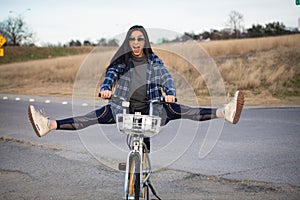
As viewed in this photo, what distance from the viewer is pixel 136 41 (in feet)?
15.8

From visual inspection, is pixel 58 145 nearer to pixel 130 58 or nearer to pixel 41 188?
pixel 41 188

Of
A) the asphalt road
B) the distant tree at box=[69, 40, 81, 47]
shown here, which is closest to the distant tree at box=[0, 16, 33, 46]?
the distant tree at box=[69, 40, 81, 47]

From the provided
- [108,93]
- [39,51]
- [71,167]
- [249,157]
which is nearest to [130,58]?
[108,93]

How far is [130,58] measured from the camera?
4.91 metres

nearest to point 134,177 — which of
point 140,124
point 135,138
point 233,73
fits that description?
point 135,138

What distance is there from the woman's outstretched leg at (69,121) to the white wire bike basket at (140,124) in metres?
0.76

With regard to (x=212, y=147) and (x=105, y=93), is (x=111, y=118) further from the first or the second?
(x=212, y=147)

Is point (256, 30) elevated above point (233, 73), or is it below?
above

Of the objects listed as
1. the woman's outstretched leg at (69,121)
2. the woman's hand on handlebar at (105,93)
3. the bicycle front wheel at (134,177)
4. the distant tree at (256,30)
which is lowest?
the bicycle front wheel at (134,177)

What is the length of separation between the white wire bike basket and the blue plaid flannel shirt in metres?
0.48

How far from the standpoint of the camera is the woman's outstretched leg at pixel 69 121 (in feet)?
16.2

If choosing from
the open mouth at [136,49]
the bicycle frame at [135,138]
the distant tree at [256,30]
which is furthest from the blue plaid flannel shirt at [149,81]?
the distant tree at [256,30]

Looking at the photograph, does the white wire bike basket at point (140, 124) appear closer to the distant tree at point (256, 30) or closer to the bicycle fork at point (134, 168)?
the bicycle fork at point (134, 168)

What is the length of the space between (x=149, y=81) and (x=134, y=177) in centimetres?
101
